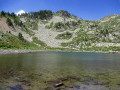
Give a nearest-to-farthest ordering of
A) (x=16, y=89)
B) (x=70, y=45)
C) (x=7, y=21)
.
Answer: (x=16, y=89), (x=7, y=21), (x=70, y=45)

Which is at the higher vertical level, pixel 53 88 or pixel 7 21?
pixel 7 21

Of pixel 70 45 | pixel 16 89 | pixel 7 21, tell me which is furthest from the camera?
pixel 70 45

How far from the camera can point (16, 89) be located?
42.5 feet

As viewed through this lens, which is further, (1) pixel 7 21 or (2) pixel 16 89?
(1) pixel 7 21

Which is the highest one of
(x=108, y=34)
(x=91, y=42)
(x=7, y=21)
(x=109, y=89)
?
(x=7, y=21)

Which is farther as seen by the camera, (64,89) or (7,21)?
(7,21)

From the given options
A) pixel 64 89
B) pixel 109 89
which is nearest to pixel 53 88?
pixel 64 89

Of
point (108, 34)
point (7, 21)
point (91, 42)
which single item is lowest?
point (91, 42)

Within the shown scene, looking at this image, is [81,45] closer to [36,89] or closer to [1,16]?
[1,16]

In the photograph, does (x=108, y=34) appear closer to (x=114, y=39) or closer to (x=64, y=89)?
(x=114, y=39)

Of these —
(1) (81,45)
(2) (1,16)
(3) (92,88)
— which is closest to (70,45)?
(1) (81,45)

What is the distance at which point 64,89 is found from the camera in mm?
13273

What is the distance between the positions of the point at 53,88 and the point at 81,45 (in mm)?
178051

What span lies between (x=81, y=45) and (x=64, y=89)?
177990mm
